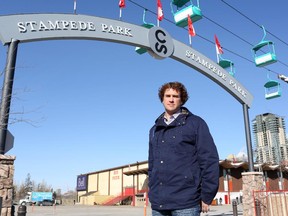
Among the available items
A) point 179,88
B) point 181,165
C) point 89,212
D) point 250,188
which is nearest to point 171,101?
point 179,88

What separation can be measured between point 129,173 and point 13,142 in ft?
137

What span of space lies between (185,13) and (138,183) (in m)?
39.0

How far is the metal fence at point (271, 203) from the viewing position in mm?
10055

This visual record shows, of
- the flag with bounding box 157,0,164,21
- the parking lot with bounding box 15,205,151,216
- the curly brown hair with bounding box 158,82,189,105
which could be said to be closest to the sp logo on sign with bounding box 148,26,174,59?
the flag with bounding box 157,0,164,21

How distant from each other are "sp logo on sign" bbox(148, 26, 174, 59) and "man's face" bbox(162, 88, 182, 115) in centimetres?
712

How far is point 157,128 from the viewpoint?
119 inches

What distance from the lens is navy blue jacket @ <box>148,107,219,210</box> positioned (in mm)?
2609

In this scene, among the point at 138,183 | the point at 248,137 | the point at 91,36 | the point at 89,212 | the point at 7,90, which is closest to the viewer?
the point at 7,90

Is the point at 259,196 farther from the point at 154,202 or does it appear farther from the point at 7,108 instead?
the point at 154,202

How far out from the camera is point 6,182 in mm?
6199

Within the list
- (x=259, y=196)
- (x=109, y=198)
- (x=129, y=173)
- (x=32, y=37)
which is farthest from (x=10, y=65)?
(x=109, y=198)

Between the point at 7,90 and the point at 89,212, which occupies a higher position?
the point at 7,90

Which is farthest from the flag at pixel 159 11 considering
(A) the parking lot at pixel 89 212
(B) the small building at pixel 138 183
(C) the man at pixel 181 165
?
(B) the small building at pixel 138 183

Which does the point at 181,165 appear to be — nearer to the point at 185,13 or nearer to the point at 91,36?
the point at 91,36
